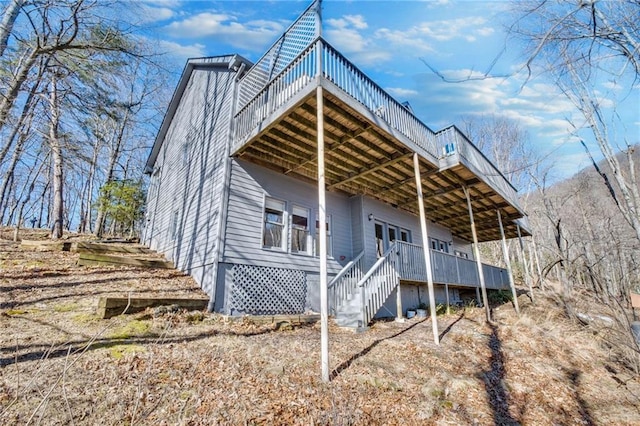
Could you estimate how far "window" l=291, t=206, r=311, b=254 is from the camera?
394 inches

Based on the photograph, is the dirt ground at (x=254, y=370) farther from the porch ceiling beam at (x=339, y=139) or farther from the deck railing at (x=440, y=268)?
the porch ceiling beam at (x=339, y=139)

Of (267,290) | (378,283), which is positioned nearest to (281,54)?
(267,290)

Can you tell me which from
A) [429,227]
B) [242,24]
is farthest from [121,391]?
[429,227]

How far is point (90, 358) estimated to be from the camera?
4.26 m

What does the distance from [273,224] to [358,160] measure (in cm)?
336

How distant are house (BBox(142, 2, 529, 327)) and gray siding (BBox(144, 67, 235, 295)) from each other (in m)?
0.07

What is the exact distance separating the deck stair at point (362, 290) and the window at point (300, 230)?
1531 millimetres

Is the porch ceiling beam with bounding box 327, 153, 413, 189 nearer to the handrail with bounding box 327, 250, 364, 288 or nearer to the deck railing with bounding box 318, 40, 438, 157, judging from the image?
the deck railing with bounding box 318, 40, 438, 157

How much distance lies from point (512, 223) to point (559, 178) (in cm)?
371

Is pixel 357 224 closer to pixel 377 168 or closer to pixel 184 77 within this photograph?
pixel 377 168

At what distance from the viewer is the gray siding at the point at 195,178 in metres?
8.98

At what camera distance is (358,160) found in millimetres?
9523

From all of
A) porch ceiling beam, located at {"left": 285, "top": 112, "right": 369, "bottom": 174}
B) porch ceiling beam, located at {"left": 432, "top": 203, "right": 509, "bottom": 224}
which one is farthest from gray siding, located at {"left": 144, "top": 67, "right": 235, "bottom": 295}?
porch ceiling beam, located at {"left": 432, "top": 203, "right": 509, "bottom": 224}

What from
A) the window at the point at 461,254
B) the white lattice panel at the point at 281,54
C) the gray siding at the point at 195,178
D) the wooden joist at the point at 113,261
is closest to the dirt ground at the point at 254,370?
the wooden joist at the point at 113,261
